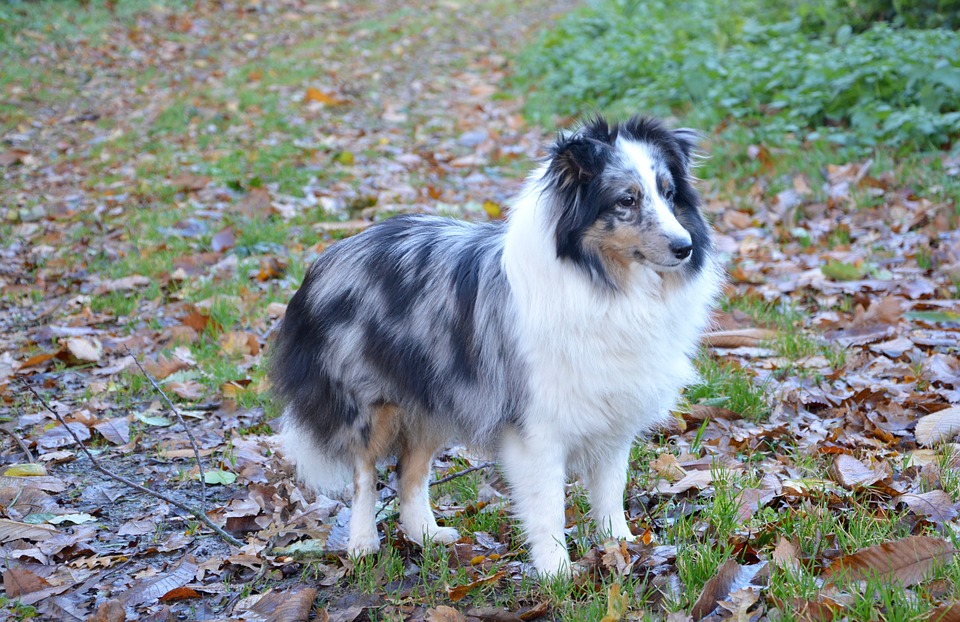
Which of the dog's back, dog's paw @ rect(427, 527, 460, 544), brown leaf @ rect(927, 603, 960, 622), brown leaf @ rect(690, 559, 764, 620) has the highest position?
the dog's back

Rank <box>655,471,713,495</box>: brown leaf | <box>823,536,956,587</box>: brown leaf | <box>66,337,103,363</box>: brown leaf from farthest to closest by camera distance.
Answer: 1. <box>66,337,103,363</box>: brown leaf
2. <box>655,471,713,495</box>: brown leaf
3. <box>823,536,956,587</box>: brown leaf

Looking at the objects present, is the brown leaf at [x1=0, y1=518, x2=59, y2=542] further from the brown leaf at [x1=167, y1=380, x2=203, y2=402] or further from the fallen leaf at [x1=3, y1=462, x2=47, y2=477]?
the brown leaf at [x1=167, y1=380, x2=203, y2=402]

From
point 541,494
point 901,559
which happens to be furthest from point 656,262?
point 901,559

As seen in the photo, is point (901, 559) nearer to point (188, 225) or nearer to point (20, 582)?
point (20, 582)

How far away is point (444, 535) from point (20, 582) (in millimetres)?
1483

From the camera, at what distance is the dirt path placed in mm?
3373

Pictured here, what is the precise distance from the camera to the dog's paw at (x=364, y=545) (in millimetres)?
3348

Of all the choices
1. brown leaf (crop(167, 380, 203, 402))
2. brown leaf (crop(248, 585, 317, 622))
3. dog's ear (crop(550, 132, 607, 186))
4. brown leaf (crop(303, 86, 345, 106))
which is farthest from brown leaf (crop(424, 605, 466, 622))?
brown leaf (crop(303, 86, 345, 106))

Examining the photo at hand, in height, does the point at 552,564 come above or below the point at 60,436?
above

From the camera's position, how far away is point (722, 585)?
2734 mm

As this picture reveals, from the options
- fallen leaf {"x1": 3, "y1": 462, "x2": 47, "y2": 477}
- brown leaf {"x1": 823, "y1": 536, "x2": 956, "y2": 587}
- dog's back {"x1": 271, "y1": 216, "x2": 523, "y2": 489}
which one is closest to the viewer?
brown leaf {"x1": 823, "y1": 536, "x2": 956, "y2": 587}

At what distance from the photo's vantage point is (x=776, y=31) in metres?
9.64

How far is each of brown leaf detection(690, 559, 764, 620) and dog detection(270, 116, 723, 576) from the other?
51 cm

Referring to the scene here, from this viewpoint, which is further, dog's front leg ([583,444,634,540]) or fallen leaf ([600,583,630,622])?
dog's front leg ([583,444,634,540])
